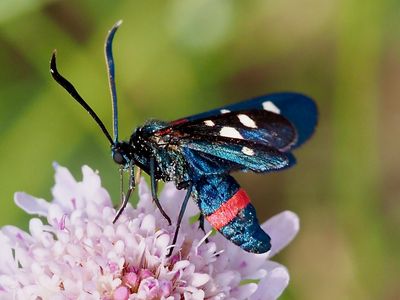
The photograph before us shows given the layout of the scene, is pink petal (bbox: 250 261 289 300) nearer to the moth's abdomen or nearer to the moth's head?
the moth's abdomen

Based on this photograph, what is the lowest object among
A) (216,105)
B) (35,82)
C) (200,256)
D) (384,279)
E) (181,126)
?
(384,279)

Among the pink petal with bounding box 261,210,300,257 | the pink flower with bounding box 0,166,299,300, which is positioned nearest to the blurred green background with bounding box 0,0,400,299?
the pink petal with bounding box 261,210,300,257

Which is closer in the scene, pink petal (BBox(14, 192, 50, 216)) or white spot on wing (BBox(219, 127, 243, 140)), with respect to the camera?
white spot on wing (BBox(219, 127, 243, 140))

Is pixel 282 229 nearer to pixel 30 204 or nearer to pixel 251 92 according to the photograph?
pixel 30 204

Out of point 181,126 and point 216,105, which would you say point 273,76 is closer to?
point 216,105

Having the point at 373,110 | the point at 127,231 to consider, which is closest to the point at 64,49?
the point at 373,110
